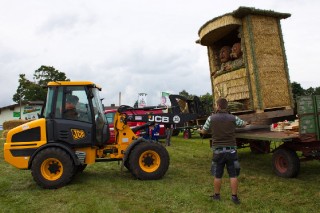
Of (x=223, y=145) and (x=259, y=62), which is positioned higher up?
(x=259, y=62)

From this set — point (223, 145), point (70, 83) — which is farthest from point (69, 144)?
point (223, 145)

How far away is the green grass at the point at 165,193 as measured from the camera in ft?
17.7

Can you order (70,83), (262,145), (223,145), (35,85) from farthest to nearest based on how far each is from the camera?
1. (35,85)
2. (262,145)
3. (70,83)
4. (223,145)

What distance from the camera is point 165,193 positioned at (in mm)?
6219

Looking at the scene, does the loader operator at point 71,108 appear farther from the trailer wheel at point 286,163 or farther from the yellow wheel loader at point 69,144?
the trailer wheel at point 286,163

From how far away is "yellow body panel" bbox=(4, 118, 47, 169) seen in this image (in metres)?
7.17

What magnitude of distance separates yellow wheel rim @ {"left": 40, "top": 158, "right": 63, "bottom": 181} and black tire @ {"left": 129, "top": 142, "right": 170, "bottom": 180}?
57.3 inches

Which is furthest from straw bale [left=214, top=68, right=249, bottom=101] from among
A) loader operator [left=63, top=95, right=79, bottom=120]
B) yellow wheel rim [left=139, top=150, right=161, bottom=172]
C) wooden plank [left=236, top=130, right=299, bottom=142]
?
loader operator [left=63, top=95, right=79, bottom=120]

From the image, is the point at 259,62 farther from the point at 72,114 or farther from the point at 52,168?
the point at 52,168

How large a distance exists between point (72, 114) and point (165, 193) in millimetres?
2671

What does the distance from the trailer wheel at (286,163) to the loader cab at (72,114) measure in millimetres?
3861

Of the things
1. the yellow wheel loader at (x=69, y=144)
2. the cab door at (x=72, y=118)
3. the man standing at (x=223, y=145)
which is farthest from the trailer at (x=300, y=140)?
the cab door at (x=72, y=118)

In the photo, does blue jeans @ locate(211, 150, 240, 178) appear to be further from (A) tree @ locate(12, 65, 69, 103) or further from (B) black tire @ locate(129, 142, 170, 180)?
(A) tree @ locate(12, 65, 69, 103)

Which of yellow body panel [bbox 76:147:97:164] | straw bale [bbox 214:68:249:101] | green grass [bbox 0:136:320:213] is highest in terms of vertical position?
straw bale [bbox 214:68:249:101]
